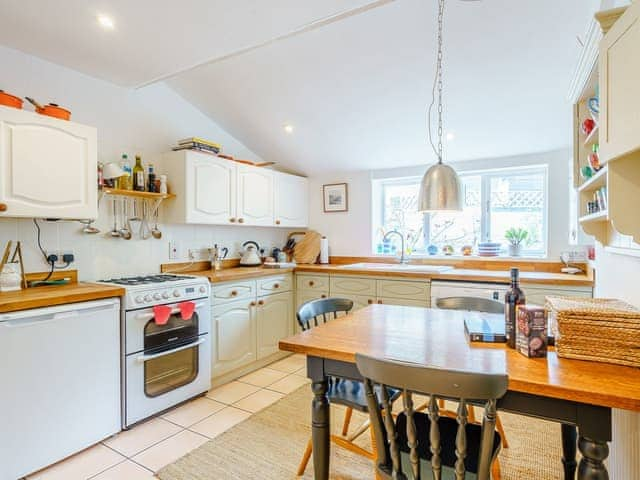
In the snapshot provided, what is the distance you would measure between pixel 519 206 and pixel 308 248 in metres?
2.23

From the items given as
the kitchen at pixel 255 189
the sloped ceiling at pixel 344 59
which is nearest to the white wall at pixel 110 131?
the kitchen at pixel 255 189

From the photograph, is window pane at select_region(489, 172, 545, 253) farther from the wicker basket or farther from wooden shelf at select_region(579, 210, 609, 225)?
the wicker basket

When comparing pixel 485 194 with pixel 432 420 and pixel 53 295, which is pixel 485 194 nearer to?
pixel 432 420

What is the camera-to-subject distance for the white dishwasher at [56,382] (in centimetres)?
181

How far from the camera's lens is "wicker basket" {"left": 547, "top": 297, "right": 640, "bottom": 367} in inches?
44.6

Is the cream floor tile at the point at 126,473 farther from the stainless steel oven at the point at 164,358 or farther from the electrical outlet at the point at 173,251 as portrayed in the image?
the electrical outlet at the point at 173,251

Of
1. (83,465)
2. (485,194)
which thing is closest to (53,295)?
(83,465)

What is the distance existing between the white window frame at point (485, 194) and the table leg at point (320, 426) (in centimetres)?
271

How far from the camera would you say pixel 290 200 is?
421 centimetres

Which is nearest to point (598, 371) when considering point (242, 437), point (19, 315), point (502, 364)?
point (502, 364)

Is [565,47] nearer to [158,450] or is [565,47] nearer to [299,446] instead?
[299,446]

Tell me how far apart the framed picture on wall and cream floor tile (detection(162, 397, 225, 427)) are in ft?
8.00

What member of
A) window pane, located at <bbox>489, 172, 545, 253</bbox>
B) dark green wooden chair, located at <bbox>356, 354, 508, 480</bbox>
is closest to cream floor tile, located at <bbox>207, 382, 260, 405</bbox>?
dark green wooden chair, located at <bbox>356, 354, 508, 480</bbox>

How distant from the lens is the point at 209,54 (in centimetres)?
251
